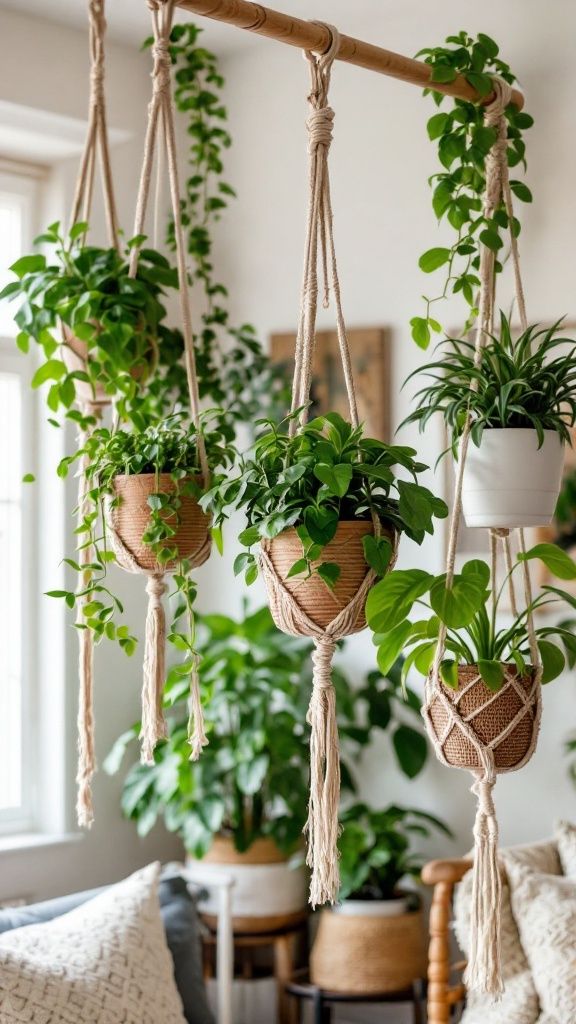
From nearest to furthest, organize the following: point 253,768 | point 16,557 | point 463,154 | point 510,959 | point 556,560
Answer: point 556,560
point 463,154
point 510,959
point 253,768
point 16,557

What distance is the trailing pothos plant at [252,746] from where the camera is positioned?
11.0ft

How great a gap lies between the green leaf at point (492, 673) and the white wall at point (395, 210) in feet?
4.77

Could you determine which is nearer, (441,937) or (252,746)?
(441,937)

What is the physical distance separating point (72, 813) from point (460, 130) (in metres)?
2.16

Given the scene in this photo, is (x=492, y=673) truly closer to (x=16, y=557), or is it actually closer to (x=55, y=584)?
(x=55, y=584)

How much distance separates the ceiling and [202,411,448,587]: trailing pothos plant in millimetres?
1964

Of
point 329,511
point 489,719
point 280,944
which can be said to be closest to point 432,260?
point 329,511

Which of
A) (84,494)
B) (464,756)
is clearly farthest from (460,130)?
(464,756)

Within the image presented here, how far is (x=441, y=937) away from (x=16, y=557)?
156 centimetres

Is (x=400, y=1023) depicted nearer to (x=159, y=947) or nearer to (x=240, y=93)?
(x=159, y=947)

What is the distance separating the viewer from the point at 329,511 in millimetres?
1669

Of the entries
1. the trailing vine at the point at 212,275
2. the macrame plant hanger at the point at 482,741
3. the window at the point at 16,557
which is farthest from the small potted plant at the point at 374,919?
the macrame plant hanger at the point at 482,741

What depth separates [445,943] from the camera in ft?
9.16

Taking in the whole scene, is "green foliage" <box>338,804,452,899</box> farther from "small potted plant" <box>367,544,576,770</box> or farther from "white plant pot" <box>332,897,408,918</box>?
"small potted plant" <box>367,544,576,770</box>
